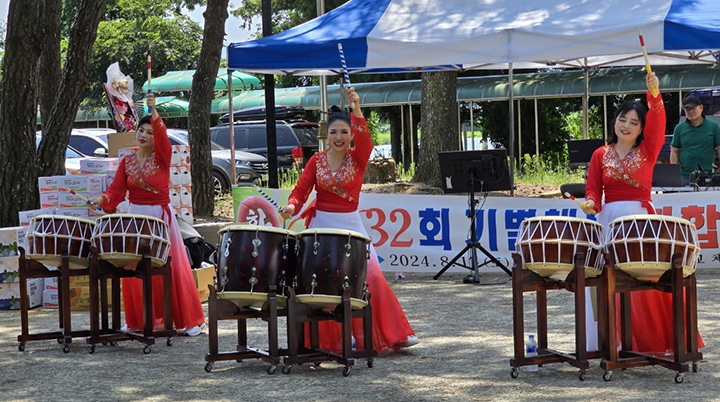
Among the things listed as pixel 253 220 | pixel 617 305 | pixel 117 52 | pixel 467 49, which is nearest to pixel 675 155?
pixel 467 49

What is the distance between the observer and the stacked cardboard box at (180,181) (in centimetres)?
1027

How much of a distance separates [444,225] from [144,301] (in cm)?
435

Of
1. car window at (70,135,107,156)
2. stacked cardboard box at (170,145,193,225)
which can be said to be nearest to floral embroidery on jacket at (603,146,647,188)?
stacked cardboard box at (170,145,193,225)

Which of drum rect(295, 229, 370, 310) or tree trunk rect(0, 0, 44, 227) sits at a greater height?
tree trunk rect(0, 0, 44, 227)

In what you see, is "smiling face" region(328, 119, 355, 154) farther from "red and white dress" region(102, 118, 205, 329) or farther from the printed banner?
the printed banner

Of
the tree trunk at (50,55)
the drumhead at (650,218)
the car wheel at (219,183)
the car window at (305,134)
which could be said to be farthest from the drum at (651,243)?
the car window at (305,134)

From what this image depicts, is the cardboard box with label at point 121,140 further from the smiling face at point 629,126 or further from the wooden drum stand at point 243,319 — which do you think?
the smiling face at point 629,126

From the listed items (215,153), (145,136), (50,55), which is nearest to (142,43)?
(215,153)

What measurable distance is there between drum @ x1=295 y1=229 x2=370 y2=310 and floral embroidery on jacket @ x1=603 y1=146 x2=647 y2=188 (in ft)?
5.24

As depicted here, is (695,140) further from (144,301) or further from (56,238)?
(56,238)

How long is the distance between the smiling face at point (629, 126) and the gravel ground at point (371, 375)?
1400 millimetres

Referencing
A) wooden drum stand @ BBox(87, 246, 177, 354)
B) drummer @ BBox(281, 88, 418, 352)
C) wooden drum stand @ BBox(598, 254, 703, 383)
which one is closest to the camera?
wooden drum stand @ BBox(598, 254, 703, 383)

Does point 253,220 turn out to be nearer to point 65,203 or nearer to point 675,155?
point 65,203

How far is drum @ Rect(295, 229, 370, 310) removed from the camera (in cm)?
605
